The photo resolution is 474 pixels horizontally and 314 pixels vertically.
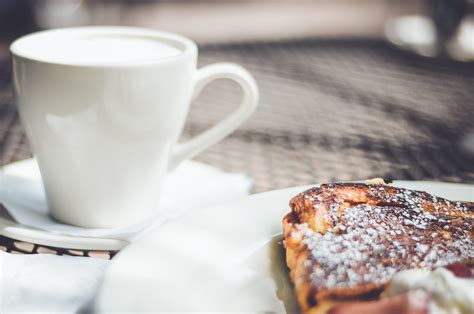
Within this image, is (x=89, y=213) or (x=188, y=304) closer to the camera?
(x=188, y=304)

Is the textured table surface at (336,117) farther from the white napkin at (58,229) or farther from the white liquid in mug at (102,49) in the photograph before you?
the white liquid in mug at (102,49)

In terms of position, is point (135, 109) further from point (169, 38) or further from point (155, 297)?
point (155, 297)

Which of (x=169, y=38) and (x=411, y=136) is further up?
(x=169, y=38)

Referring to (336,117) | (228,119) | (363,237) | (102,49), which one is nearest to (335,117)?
(336,117)

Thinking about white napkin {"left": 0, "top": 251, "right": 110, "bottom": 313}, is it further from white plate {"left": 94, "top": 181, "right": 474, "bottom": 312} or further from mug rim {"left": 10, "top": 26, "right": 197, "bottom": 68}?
mug rim {"left": 10, "top": 26, "right": 197, "bottom": 68}

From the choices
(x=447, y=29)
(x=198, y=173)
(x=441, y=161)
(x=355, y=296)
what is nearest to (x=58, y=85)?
(x=198, y=173)

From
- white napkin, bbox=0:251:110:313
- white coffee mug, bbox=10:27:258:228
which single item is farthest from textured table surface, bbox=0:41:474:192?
white napkin, bbox=0:251:110:313
